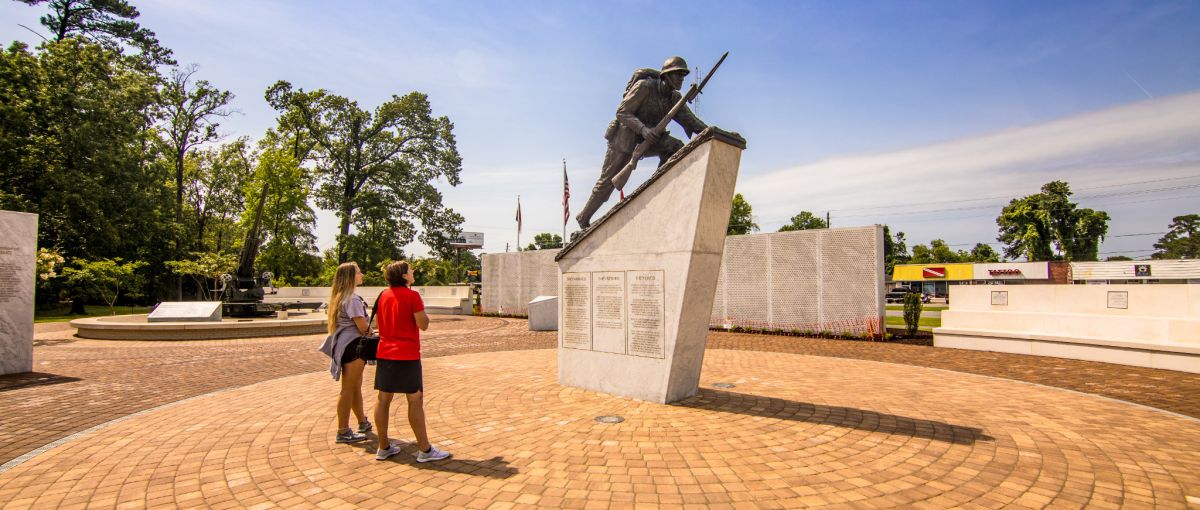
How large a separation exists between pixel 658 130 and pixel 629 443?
170 inches

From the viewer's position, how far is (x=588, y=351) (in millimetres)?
7133

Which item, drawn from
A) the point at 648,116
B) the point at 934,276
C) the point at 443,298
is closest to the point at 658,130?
the point at 648,116

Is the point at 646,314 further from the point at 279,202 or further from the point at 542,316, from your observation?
the point at 279,202

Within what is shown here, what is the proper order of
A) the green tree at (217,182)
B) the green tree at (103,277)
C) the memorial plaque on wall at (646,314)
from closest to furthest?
the memorial plaque on wall at (646,314), the green tree at (103,277), the green tree at (217,182)

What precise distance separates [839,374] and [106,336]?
19757 mm

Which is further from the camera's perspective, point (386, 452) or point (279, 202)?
point (279, 202)

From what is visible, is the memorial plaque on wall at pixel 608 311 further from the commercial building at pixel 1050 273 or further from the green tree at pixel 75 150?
the commercial building at pixel 1050 273

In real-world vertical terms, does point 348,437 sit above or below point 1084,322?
below

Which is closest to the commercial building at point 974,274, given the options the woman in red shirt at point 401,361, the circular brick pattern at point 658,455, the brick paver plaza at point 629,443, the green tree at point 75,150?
the brick paver plaza at point 629,443

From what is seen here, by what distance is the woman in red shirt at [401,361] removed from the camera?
4.21m

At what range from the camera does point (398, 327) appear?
4.25m

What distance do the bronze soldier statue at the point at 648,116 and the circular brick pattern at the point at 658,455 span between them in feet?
11.7

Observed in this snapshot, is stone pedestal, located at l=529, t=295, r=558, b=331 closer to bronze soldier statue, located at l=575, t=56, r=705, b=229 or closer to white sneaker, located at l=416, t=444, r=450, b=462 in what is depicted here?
bronze soldier statue, located at l=575, t=56, r=705, b=229

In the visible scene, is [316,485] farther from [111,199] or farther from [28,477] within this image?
[111,199]
